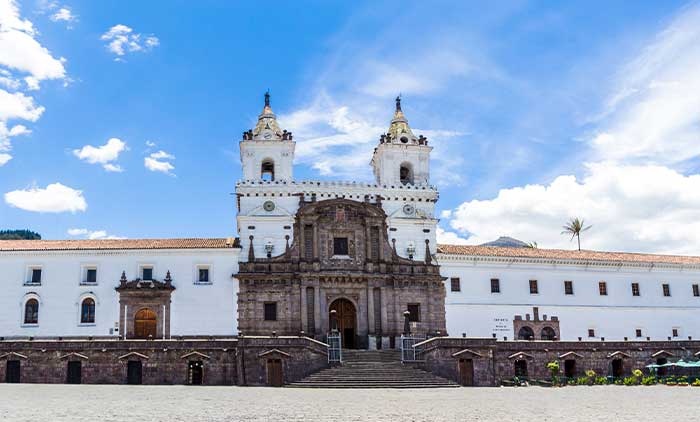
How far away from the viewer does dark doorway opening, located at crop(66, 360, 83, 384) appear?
129ft

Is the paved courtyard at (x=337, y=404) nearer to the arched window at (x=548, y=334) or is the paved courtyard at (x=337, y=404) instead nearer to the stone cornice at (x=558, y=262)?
the arched window at (x=548, y=334)

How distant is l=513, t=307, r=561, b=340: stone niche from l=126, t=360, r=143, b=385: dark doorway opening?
25.6 m

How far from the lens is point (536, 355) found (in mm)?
42438

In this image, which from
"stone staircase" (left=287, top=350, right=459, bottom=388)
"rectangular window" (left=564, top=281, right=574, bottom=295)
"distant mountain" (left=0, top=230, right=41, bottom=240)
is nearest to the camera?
"stone staircase" (left=287, top=350, right=459, bottom=388)

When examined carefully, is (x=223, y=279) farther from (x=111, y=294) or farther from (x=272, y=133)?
(x=272, y=133)

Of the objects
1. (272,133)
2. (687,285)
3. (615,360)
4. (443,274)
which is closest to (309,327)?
(443,274)

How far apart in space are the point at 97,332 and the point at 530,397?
28.0 meters

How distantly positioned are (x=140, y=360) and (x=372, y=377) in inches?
475

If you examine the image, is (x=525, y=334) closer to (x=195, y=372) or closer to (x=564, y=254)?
(x=564, y=254)

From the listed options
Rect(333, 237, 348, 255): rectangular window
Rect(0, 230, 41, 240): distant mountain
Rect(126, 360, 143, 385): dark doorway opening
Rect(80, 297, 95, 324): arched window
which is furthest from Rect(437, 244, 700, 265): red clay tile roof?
Rect(0, 230, 41, 240): distant mountain

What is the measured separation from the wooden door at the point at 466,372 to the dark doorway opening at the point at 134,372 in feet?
54.5

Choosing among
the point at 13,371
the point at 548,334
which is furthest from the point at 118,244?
the point at 548,334

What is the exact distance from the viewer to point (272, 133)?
5209 cm

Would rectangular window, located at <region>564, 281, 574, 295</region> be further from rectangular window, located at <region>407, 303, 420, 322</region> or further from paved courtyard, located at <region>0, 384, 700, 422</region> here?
paved courtyard, located at <region>0, 384, 700, 422</region>
